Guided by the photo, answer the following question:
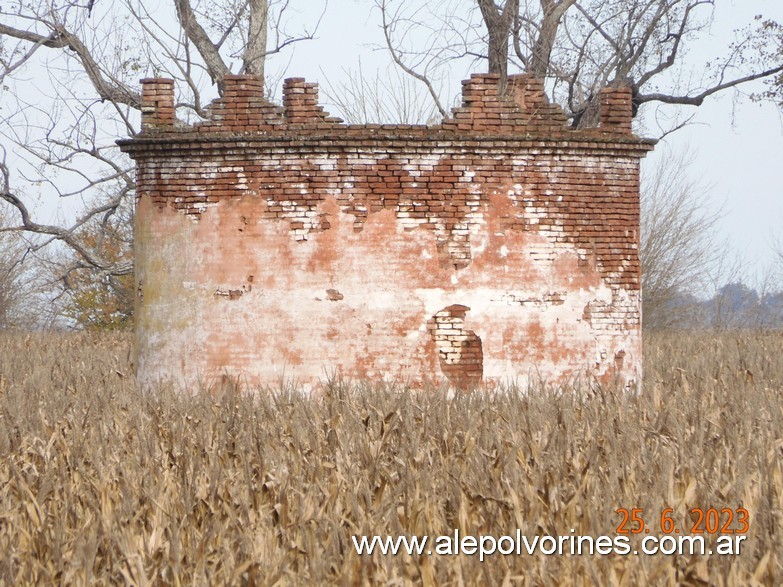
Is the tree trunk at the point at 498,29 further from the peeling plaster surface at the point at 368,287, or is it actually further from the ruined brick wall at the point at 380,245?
the peeling plaster surface at the point at 368,287

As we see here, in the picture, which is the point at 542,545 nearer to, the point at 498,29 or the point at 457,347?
the point at 457,347

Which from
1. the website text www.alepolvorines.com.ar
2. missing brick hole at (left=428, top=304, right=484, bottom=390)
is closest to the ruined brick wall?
missing brick hole at (left=428, top=304, right=484, bottom=390)

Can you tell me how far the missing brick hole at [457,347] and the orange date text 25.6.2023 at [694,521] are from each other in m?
5.10

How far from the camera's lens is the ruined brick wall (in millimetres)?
11508

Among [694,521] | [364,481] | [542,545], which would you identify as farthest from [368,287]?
[542,545]

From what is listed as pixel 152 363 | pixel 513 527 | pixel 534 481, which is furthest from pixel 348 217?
pixel 513 527

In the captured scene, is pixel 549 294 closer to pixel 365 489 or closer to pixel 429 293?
pixel 429 293

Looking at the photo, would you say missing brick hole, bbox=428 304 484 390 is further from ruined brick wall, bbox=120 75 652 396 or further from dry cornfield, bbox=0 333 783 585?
dry cornfield, bbox=0 333 783 585

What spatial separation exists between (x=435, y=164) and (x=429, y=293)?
1422 mm

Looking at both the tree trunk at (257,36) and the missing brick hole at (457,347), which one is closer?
the missing brick hole at (457,347)

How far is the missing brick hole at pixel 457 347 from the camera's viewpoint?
37.7ft

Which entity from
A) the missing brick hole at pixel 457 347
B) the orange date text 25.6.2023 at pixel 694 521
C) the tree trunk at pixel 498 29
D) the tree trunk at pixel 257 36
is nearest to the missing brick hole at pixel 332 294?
the missing brick hole at pixel 457 347

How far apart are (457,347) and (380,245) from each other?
4.56 ft

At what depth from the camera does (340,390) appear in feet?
35.3
